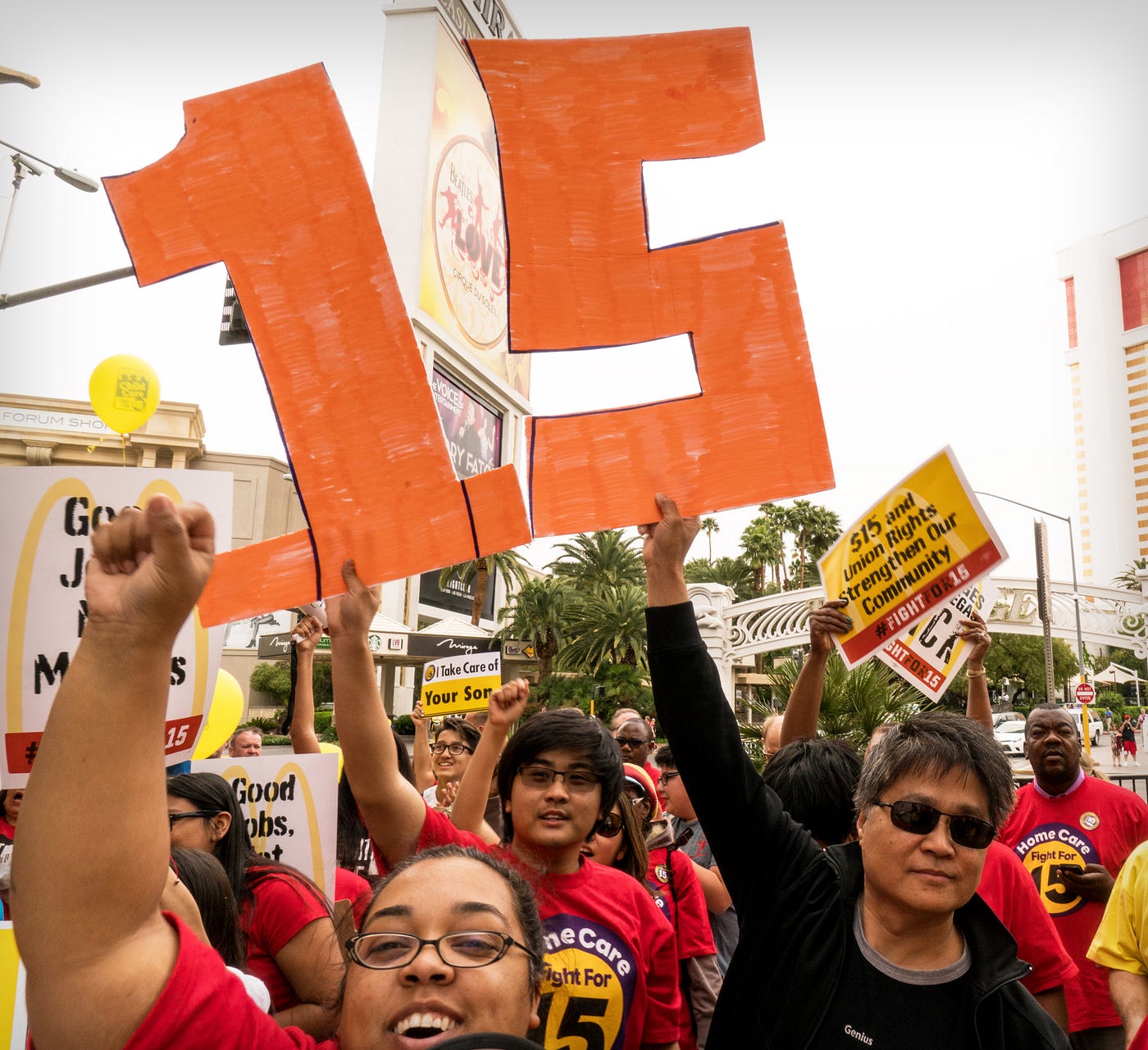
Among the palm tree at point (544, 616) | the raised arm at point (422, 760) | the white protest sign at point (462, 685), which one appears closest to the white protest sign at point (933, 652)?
the raised arm at point (422, 760)

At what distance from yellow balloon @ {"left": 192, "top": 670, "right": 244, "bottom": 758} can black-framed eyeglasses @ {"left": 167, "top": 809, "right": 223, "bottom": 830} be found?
2473 millimetres

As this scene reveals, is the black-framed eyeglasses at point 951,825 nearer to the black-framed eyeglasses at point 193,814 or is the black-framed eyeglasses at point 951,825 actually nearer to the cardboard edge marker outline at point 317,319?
the cardboard edge marker outline at point 317,319

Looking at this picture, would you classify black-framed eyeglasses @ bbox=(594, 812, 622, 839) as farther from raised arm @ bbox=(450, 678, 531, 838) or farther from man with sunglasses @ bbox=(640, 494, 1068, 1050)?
man with sunglasses @ bbox=(640, 494, 1068, 1050)

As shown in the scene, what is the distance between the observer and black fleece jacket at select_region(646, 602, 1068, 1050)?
1.82m

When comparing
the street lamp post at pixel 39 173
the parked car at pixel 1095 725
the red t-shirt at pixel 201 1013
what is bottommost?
the parked car at pixel 1095 725

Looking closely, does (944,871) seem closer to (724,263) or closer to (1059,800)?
(724,263)

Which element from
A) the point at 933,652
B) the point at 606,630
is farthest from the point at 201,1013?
the point at 606,630

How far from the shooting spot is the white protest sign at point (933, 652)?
16.7 feet

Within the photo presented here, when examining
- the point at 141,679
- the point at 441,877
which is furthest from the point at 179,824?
the point at 141,679

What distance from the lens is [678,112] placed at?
2.23 meters

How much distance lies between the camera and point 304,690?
3619mm

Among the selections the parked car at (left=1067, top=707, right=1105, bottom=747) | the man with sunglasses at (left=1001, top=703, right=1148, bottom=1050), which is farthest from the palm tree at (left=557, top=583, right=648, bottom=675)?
the man with sunglasses at (left=1001, top=703, right=1148, bottom=1050)

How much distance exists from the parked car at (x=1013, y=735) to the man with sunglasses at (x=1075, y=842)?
2368cm

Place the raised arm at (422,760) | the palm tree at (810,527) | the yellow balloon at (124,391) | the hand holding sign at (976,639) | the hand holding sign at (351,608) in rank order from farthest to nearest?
the palm tree at (810,527)
the yellow balloon at (124,391)
the raised arm at (422,760)
the hand holding sign at (976,639)
the hand holding sign at (351,608)
